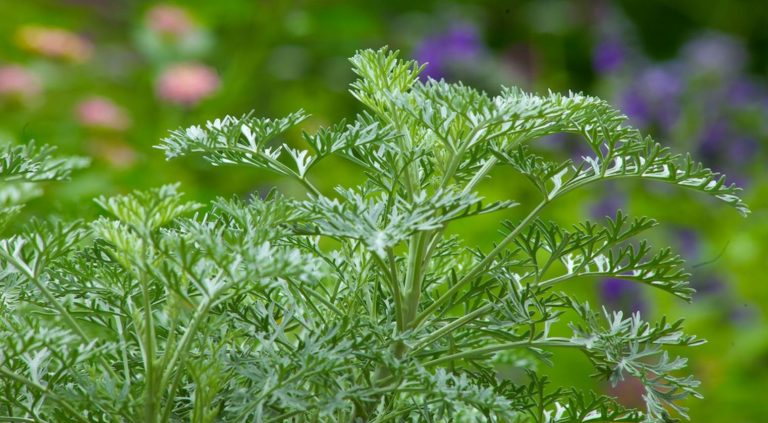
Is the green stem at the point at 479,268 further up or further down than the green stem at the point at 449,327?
further up

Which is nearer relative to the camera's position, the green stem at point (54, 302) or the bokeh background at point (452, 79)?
the green stem at point (54, 302)

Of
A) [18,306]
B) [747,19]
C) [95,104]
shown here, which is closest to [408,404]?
[18,306]

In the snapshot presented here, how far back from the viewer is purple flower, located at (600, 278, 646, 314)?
1.70 meters

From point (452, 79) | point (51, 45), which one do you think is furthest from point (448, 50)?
point (51, 45)

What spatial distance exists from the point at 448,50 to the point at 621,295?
84cm

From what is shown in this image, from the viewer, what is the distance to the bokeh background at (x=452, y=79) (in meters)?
1.71

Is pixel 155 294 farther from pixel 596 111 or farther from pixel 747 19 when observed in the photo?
pixel 747 19

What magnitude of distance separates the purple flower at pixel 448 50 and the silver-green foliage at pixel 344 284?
5.60 ft

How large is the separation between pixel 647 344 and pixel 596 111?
0.44ft

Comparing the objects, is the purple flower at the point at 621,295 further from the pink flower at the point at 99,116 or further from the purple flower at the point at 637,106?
the pink flower at the point at 99,116

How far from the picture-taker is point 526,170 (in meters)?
0.51

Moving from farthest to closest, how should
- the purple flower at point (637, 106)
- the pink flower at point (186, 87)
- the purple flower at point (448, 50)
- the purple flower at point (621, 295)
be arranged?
the purple flower at point (448, 50) < the purple flower at point (637, 106) < the pink flower at point (186, 87) < the purple flower at point (621, 295)

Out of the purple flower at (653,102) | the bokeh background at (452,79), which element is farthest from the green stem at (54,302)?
the purple flower at (653,102)

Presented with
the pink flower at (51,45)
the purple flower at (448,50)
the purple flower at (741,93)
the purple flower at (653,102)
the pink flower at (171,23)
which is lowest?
the pink flower at (51,45)
